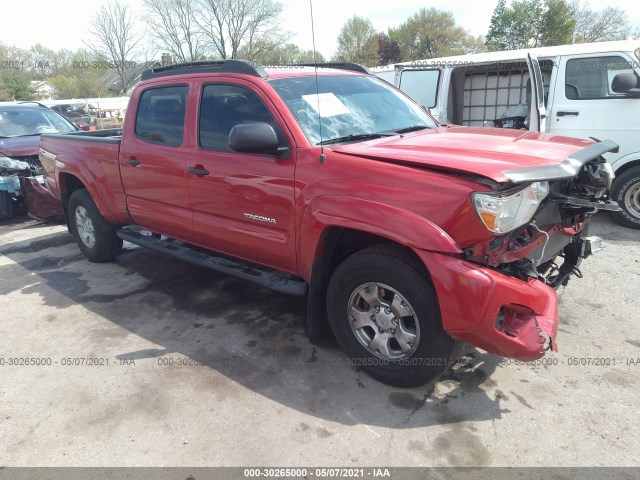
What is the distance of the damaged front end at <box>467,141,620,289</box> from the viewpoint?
244 centimetres

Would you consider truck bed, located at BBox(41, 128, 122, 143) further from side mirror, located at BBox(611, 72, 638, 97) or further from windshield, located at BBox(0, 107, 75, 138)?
side mirror, located at BBox(611, 72, 638, 97)

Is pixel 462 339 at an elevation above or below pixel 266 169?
below

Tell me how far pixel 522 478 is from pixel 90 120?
26.3 metres

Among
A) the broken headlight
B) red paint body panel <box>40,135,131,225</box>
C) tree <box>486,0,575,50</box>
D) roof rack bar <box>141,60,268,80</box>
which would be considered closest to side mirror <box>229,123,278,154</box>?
roof rack bar <box>141,60,268,80</box>

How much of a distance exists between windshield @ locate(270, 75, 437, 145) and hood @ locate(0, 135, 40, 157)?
6.00 metres

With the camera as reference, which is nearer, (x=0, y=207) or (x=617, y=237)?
(x=617, y=237)

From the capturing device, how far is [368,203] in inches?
106

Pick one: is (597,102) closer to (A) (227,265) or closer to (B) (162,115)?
(A) (227,265)

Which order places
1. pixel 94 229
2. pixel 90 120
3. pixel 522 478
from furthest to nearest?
pixel 90 120
pixel 94 229
pixel 522 478

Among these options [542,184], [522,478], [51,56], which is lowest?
[522,478]

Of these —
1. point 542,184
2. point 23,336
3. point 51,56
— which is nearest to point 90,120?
point 23,336

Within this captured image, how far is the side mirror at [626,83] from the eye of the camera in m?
5.67

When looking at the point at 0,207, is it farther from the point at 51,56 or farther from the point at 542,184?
the point at 51,56

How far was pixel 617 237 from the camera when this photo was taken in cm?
569
